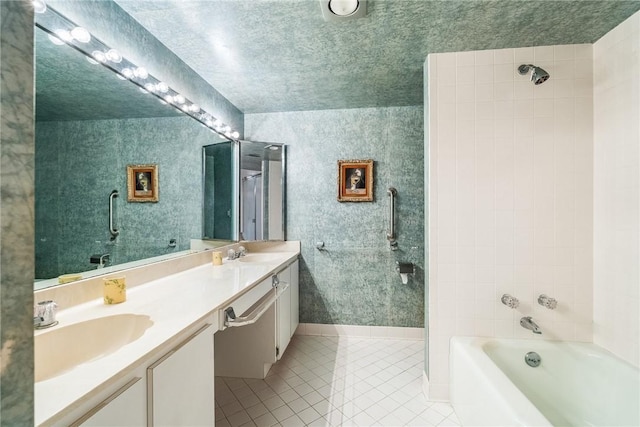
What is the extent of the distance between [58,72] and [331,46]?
1.39 meters

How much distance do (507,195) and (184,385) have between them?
6.55ft

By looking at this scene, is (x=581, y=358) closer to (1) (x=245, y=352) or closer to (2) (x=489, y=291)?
(2) (x=489, y=291)

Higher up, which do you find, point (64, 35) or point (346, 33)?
point (346, 33)

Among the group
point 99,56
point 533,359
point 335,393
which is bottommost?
point 335,393

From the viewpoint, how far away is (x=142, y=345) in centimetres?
83

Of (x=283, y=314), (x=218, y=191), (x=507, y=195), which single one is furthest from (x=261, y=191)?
(x=507, y=195)

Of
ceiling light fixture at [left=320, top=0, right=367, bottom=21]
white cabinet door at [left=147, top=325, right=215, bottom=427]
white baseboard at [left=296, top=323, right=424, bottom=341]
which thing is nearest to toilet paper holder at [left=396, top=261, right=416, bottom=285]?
white baseboard at [left=296, top=323, right=424, bottom=341]

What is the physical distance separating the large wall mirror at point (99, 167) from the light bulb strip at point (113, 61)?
0.03 m

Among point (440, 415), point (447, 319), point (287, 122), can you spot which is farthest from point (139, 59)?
Result: point (440, 415)

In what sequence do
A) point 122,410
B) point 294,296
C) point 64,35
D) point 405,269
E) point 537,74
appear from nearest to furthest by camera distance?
point 122,410 → point 64,35 → point 537,74 → point 405,269 → point 294,296

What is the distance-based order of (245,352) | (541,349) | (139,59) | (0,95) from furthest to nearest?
(245,352) < (541,349) < (139,59) < (0,95)

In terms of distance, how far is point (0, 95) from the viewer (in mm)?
304

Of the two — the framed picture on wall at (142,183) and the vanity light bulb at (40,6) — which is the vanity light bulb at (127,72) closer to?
the vanity light bulb at (40,6)

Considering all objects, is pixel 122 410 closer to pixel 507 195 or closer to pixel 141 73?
pixel 141 73
